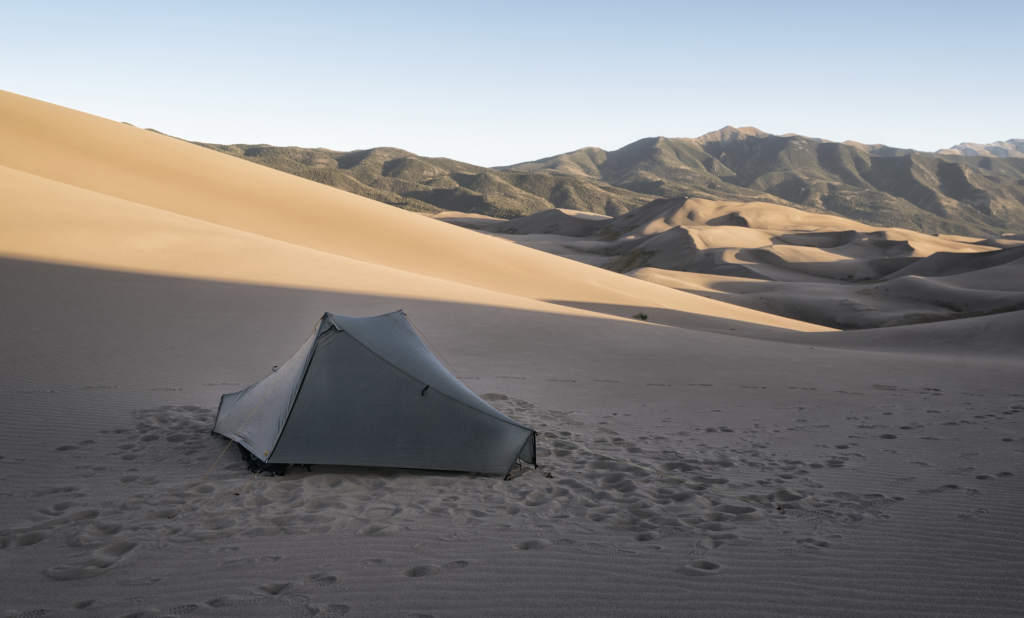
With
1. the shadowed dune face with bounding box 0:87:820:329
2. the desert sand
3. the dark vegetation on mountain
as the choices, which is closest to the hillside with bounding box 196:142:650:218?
the dark vegetation on mountain

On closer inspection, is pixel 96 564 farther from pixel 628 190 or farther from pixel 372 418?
pixel 628 190

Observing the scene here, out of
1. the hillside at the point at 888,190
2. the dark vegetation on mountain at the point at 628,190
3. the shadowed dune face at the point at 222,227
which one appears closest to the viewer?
the shadowed dune face at the point at 222,227

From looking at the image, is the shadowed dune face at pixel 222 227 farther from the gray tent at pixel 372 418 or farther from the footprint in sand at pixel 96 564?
the footprint in sand at pixel 96 564

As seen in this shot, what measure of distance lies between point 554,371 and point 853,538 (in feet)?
19.0

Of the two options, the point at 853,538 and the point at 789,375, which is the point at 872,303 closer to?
the point at 789,375

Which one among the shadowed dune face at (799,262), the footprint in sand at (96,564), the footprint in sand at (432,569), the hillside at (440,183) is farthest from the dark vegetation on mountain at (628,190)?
the footprint in sand at (432,569)

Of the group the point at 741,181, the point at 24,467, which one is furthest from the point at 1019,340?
the point at 741,181

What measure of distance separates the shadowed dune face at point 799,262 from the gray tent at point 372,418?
20.8 metres

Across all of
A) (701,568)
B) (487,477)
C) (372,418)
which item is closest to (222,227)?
(372,418)

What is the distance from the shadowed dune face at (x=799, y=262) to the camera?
25906 millimetres

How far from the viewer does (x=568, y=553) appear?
141 inches

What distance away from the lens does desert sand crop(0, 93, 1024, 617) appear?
3.16 meters

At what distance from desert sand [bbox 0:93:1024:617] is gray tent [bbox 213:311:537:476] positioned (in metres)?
0.18

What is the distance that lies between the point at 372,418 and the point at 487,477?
1.02 m
